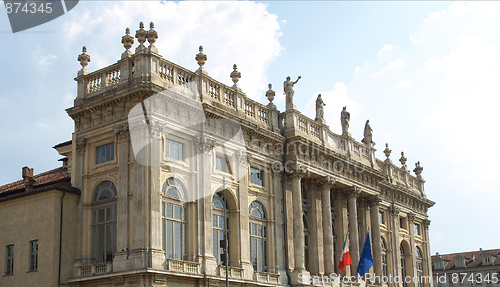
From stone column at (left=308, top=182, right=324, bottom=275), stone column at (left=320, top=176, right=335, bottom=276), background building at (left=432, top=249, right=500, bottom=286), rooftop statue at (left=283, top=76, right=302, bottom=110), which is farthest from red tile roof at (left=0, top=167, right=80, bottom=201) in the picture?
background building at (left=432, top=249, right=500, bottom=286)

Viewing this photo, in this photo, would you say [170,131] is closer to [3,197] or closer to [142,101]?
[142,101]

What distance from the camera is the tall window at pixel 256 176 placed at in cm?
3672

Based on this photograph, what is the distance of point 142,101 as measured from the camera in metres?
30.6

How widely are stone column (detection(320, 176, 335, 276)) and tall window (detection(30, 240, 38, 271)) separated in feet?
56.1

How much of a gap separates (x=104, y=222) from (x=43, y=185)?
5.57m

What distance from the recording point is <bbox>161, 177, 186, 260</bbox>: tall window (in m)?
30.6

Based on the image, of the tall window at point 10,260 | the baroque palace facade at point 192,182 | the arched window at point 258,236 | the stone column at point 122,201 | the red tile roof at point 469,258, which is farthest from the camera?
the red tile roof at point 469,258

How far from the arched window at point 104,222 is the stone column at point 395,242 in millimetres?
25939

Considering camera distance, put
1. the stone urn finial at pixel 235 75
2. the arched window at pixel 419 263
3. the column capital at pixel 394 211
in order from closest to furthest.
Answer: the stone urn finial at pixel 235 75
the column capital at pixel 394 211
the arched window at pixel 419 263

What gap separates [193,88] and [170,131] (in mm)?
3120

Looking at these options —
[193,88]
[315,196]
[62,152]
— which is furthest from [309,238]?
[62,152]

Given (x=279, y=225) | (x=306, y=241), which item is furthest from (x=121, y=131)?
(x=306, y=241)

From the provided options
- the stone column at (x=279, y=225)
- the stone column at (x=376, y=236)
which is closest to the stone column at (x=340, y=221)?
the stone column at (x=376, y=236)

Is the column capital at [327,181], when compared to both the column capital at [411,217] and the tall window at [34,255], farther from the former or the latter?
the tall window at [34,255]
